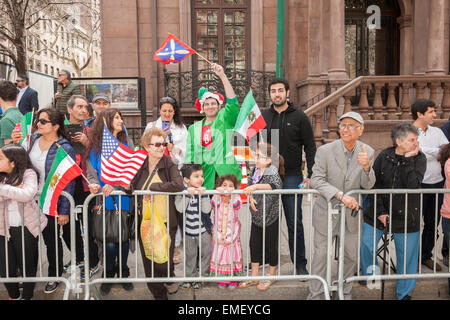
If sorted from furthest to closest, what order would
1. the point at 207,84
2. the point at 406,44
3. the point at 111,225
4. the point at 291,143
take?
the point at 406,44, the point at 207,84, the point at 291,143, the point at 111,225

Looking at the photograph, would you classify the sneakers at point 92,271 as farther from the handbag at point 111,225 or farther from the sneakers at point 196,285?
the sneakers at point 196,285

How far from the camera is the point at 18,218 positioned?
438 cm

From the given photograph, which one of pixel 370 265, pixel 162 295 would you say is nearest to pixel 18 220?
pixel 162 295

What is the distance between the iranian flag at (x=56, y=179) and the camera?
4293 millimetres

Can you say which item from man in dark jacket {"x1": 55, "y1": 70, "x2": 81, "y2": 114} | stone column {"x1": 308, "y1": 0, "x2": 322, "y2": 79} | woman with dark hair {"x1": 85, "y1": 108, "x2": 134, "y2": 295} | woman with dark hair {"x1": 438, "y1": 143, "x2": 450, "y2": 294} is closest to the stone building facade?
stone column {"x1": 308, "y1": 0, "x2": 322, "y2": 79}

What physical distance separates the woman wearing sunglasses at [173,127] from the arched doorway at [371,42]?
36.2ft

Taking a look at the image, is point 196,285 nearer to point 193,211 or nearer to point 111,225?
point 193,211

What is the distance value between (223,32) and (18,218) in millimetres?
11540

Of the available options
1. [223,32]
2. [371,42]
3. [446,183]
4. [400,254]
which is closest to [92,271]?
[400,254]

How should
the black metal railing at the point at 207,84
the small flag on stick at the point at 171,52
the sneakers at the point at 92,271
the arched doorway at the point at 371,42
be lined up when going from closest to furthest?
the sneakers at the point at 92,271, the small flag on stick at the point at 171,52, the black metal railing at the point at 207,84, the arched doorway at the point at 371,42

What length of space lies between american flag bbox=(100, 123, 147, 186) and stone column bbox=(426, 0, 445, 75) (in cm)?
1070

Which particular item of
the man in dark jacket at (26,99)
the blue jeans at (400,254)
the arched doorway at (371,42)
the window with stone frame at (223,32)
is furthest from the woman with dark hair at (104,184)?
the arched doorway at (371,42)

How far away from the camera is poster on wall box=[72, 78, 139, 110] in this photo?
1031cm

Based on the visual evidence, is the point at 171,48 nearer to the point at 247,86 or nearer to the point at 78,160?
the point at 78,160
